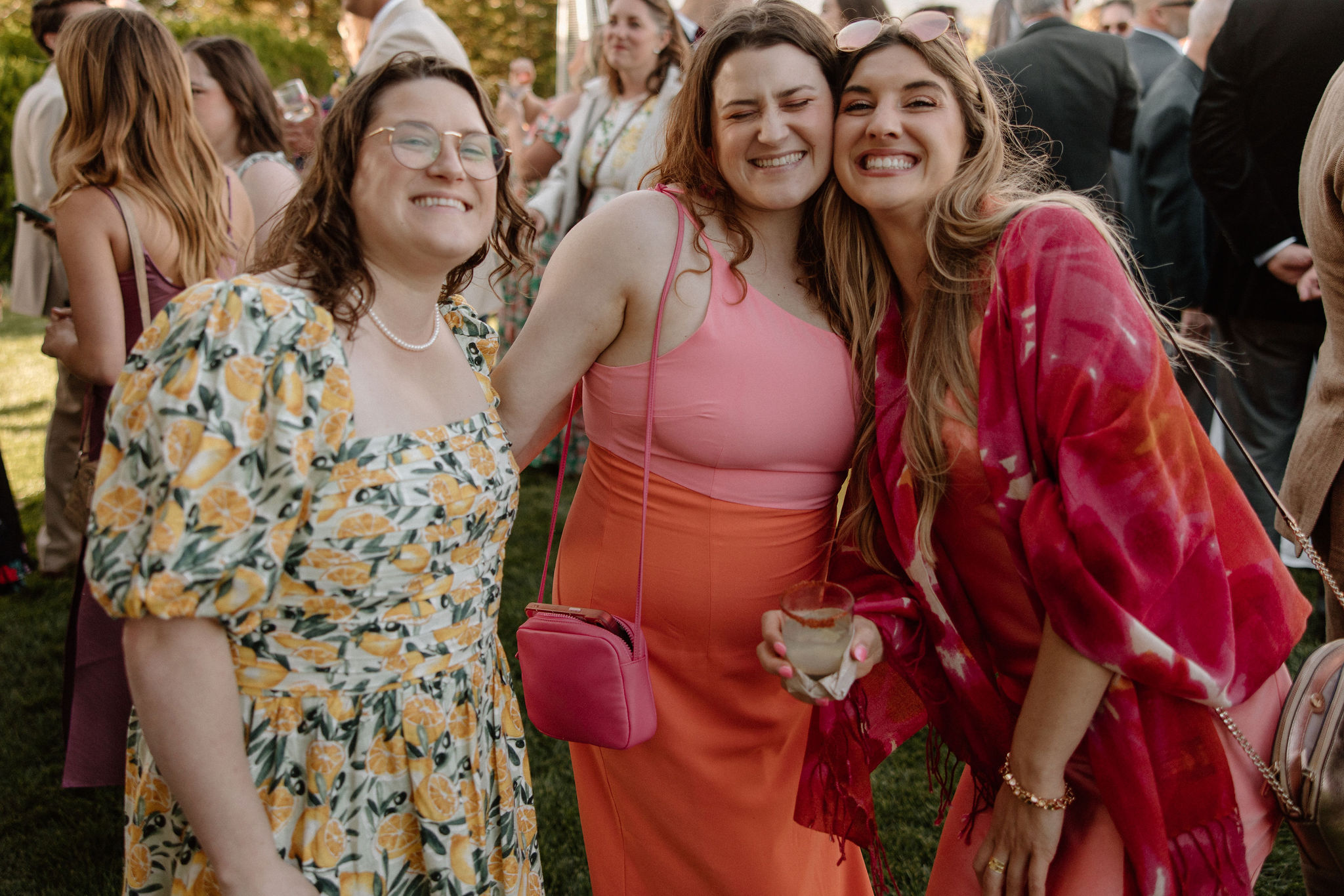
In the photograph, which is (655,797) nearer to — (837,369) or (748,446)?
(748,446)

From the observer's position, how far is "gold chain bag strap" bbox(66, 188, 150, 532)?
2.62 m

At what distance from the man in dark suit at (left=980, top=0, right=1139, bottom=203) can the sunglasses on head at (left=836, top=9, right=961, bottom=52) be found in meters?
2.40

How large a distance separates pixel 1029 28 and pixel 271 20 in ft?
77.2

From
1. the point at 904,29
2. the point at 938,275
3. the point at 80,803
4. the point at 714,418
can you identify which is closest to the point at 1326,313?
the point at 938,275

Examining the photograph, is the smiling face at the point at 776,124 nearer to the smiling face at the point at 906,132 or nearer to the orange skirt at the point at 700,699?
the smiling face at the point at 906,132

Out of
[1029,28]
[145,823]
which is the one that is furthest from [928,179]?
[1029,28]

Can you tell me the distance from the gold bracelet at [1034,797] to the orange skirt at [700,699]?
19.8 inches

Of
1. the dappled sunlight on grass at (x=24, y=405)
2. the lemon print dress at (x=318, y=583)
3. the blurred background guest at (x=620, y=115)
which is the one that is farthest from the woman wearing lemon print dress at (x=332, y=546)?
the dappled sunlight on grass at (x=24, y=405)

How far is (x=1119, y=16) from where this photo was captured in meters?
6.73

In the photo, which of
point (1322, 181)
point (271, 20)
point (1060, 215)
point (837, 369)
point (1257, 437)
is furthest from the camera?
point (271, 20)

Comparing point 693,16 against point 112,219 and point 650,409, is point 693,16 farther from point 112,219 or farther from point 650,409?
point 650,409

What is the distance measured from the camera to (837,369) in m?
1.85

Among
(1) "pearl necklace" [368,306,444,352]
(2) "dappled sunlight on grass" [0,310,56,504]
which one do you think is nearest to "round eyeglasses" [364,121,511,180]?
(1) "pearl necklace" [368,306,444,352]

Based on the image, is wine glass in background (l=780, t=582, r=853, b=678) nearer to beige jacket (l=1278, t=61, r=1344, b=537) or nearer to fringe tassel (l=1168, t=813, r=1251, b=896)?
fringe tassel (l=1168, t=813, r=1251, b=896)
